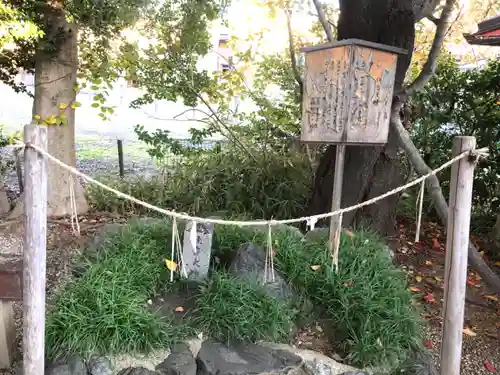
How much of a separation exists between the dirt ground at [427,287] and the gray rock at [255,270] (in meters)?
0.38

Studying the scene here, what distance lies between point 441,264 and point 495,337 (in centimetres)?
149

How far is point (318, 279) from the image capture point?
12.9 feet

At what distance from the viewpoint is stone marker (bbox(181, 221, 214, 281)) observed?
3.88 meters

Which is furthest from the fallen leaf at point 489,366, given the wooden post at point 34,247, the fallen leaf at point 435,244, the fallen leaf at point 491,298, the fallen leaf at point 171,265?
the wooden post at point 34,247

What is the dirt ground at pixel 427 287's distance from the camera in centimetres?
393

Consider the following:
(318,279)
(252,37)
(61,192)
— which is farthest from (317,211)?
(61,192)

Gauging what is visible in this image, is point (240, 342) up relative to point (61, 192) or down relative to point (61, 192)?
down

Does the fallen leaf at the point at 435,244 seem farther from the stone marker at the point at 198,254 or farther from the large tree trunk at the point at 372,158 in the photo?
the stone marker at the point at 198,254

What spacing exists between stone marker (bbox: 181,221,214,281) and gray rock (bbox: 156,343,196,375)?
0.78 m

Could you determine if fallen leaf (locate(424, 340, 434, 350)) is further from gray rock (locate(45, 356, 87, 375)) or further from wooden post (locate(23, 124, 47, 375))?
wooden post (locate(23, 124, 47, 375))

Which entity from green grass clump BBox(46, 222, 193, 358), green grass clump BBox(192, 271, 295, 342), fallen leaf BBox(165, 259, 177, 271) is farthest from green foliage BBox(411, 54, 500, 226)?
green grass clump BBox(46, 222, 193, 358)

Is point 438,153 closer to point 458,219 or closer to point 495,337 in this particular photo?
point 495,337

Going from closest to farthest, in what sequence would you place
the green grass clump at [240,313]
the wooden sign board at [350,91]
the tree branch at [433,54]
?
the green grass clump at [240,313], the wooden sign board at [350,91], the tree branch at [433,54]

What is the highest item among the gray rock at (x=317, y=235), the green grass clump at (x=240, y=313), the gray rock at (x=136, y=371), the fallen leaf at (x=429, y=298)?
the gray rock at (x=317, y=235)
